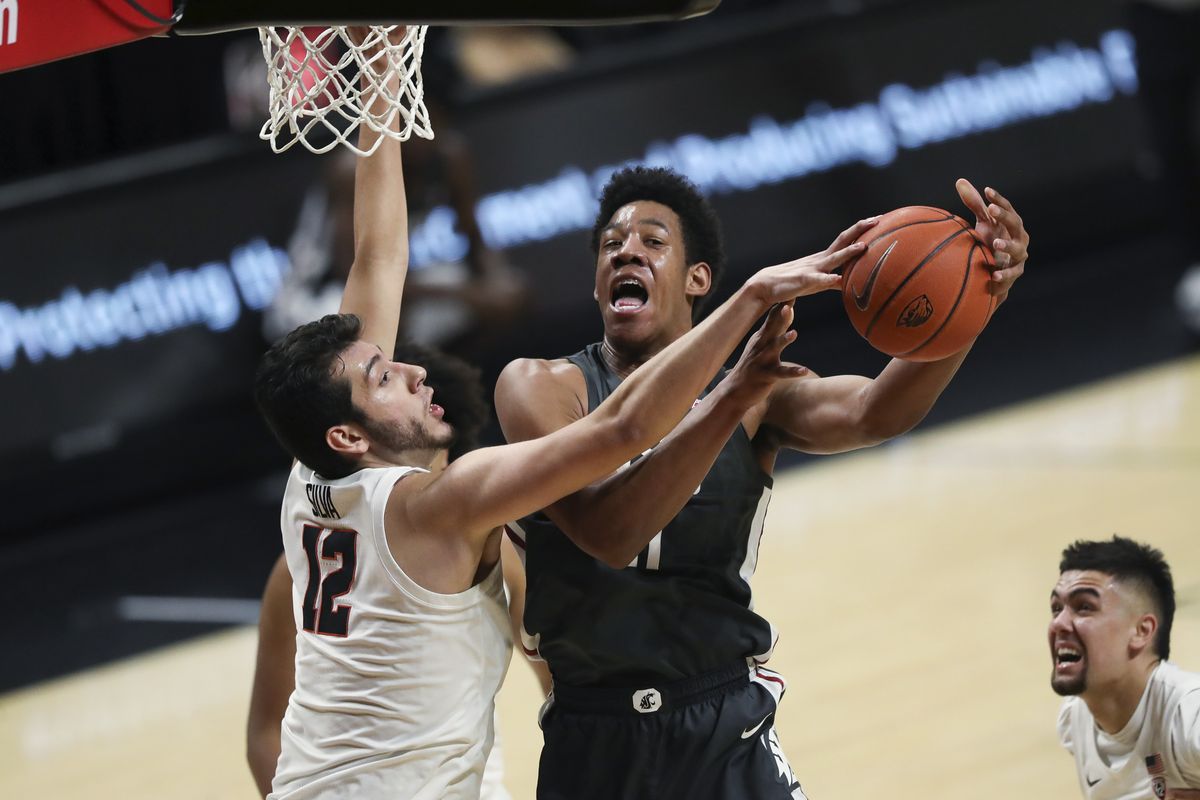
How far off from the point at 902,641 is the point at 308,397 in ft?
12.4

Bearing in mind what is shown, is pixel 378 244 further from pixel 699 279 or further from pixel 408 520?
pixel 408 520

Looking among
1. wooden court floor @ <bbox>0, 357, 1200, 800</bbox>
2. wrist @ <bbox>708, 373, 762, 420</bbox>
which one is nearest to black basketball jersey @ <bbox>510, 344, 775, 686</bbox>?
wrist @ <bbox>708, 373, 762, 420</bbox>

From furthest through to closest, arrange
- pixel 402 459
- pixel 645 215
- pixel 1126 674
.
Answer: pixel 1126 674, pixel 645 215, pixel 402 459

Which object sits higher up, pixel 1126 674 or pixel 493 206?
pixel 493 206

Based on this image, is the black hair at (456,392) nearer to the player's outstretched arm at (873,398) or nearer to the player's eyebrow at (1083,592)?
the player's outstretched arm at (873,398)

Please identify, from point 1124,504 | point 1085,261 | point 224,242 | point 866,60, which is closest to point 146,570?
point 224,242

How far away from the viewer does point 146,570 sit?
29.0ft

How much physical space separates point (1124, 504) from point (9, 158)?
6.51 m

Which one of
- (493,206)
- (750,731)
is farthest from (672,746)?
(493,206)

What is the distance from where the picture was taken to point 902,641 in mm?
6652

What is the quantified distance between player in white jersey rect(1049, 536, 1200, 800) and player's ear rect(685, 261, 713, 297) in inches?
50.8

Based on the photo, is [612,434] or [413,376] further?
[413,376]

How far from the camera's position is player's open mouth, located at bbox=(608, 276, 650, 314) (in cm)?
374

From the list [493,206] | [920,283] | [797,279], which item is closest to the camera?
[797,279]
